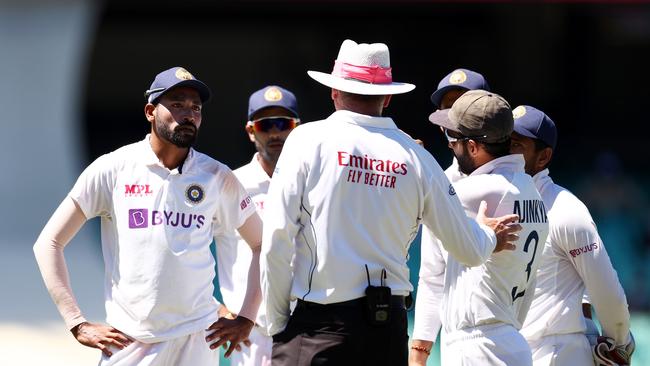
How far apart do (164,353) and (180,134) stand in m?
0.79

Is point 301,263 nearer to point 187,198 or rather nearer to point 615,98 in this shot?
point 187,198

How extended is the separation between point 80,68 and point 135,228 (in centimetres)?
939

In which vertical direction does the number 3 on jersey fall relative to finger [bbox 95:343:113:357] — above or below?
above

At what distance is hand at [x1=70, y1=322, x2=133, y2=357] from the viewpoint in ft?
13.6

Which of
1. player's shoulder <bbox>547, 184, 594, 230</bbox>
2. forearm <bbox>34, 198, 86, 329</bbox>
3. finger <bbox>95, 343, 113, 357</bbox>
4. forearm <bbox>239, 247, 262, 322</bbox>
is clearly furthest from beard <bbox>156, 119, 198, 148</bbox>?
player's shoulder <bbox>547, 184, 594, 230</bbox>

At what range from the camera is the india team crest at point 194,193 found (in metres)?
4.29

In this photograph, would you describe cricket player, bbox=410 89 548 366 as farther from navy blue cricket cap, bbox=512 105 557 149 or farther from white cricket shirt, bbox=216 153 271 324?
white cricket shirt, bbox=216 153 271 324

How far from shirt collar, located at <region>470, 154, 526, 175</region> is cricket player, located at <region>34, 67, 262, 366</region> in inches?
39.1

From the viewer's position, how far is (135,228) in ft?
13.8

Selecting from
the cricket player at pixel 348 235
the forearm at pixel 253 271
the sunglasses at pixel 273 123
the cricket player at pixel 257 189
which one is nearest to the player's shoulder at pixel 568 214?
the cricket player at pixel 348 235

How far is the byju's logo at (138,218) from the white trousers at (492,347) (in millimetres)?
1177

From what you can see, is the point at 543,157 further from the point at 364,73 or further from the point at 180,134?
the point at 180,134

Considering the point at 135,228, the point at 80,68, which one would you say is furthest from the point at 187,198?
the point at 80,68

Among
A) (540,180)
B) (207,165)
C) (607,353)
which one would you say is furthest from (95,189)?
(607,353)
